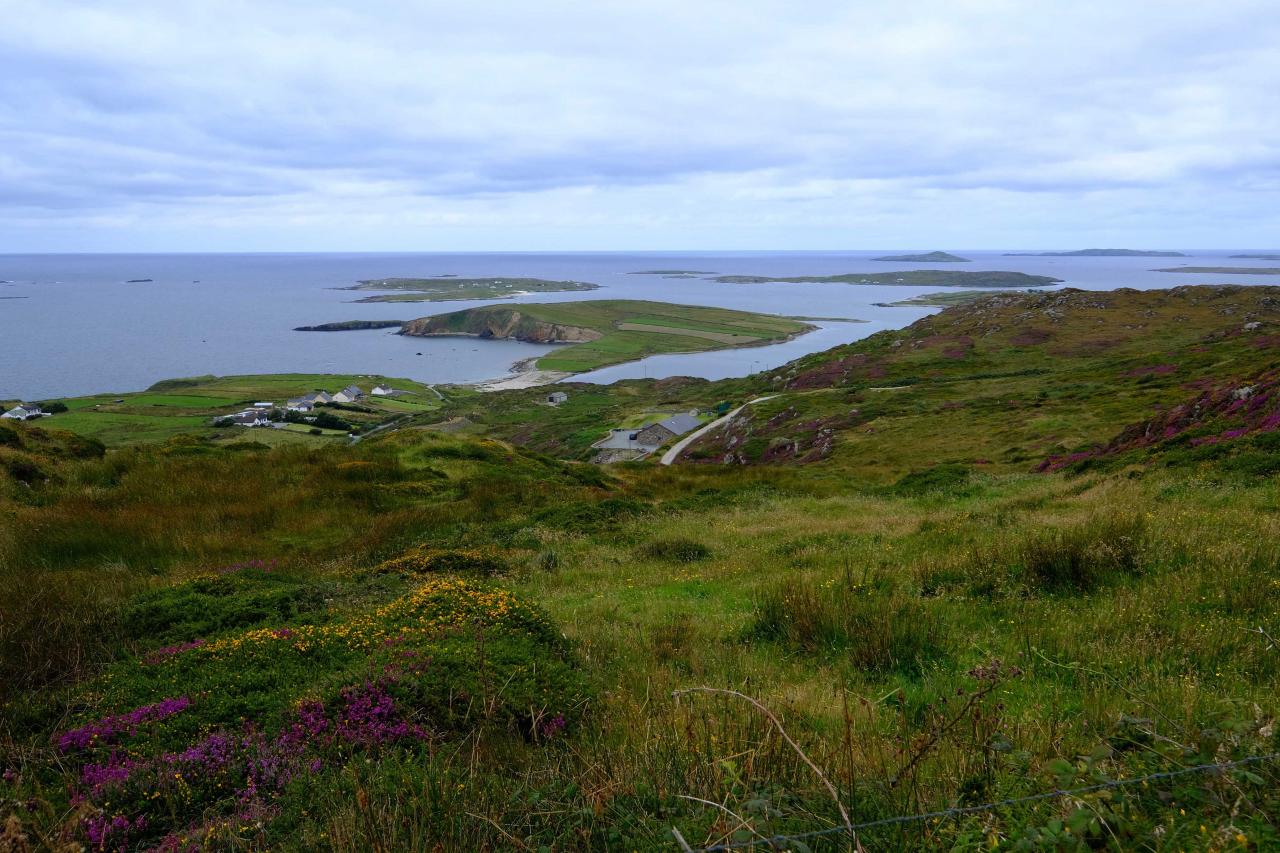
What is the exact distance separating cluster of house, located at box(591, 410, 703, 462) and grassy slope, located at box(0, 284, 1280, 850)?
50.0m

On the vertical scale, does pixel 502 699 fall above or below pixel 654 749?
below

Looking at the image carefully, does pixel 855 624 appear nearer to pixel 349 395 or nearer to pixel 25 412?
pixel 25 412

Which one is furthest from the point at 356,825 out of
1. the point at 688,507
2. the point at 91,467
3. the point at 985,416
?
the point at 985,416

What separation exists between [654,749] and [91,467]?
24.8m

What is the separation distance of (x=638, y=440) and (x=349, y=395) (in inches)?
2703

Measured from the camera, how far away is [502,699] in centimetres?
559

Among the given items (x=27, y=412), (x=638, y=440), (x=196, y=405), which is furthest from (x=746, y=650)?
(x=196, y=405)

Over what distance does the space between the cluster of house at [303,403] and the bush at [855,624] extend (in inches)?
3814

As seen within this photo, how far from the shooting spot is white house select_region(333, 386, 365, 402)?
11744 centimetres

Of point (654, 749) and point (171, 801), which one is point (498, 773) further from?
point (171, 801)

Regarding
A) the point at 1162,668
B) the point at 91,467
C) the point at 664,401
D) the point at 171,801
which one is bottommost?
the point at 664,401

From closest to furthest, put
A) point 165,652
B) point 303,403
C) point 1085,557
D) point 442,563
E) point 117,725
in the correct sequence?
point 117,725 < point 165,652 < point 1085,557 < point 442,563 < point 303,403

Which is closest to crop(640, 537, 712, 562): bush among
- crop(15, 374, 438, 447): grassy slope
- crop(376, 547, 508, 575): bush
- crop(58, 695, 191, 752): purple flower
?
crop(376, 547, 508, 575): bush

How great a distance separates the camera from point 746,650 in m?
7.43
